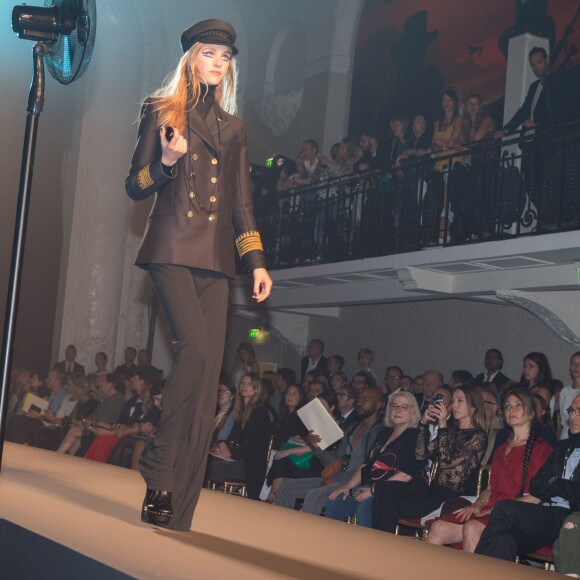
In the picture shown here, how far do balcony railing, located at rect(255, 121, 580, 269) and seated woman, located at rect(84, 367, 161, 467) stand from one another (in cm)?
301

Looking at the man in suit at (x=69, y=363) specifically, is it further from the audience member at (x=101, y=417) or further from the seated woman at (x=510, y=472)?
the seated woman at (x=510, y=472)

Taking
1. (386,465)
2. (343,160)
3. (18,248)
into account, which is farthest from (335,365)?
(18,248)

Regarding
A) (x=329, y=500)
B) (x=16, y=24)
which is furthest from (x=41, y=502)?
(x=329, y=500)

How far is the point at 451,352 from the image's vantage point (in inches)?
492

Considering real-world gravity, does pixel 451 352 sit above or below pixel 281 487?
above

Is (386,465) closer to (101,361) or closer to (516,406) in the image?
(516,406)

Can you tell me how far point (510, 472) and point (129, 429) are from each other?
4.76 metres

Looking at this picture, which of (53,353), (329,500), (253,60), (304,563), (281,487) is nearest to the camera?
(304,563)

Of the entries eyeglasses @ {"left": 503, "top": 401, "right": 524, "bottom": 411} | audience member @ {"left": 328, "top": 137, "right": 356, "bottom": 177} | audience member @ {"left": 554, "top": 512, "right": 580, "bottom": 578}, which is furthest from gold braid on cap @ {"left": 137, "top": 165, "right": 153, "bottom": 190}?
audience member @ {"left": 328, "top": 137, "right": 356, "bottom": 177}

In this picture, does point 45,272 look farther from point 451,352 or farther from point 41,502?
point 41,502

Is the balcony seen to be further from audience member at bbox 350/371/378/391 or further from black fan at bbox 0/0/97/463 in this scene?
black fan at bbox 0/0/97/463

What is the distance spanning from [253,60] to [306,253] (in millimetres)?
5154

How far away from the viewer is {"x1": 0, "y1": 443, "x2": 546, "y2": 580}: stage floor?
2.41 m

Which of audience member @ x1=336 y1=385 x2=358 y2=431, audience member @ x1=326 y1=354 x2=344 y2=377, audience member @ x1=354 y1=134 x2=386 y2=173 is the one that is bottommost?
audience member @ x1=336 y1=385 x2=358 y2=431
